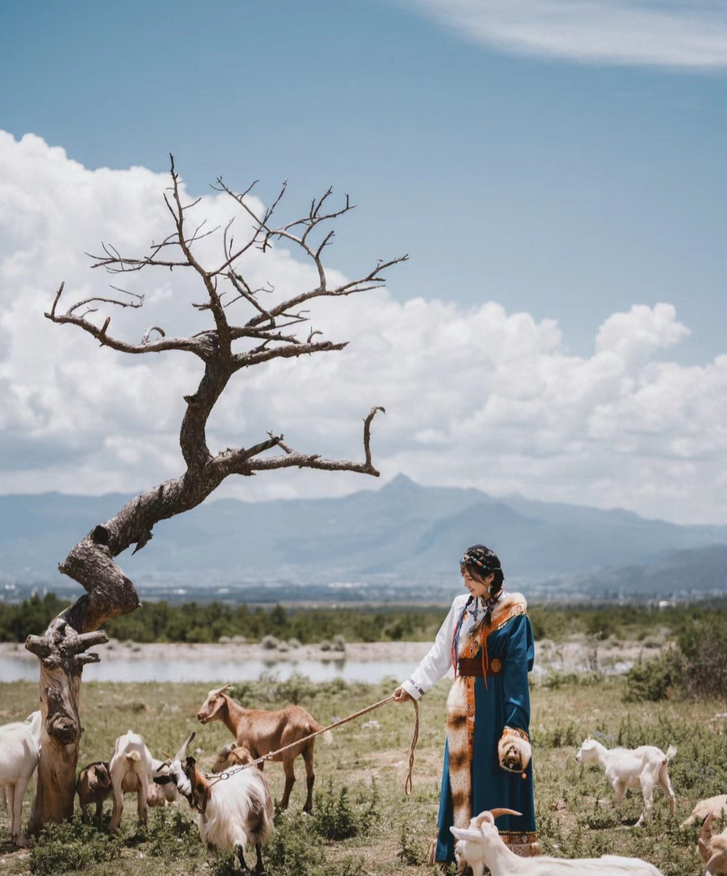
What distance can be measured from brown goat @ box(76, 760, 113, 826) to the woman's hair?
435cm

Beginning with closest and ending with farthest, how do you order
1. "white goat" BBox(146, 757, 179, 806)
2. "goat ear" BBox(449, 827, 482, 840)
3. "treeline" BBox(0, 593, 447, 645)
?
"goat ear" BBox(449, 827, 482, 840), "white goat" BBox(146, 757, 179, 806), "treeline" BBox(0, 593, 447, 645)

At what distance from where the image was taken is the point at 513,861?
5934mm

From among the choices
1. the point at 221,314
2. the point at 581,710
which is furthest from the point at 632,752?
the point at 581,710

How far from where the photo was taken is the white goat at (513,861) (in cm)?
571

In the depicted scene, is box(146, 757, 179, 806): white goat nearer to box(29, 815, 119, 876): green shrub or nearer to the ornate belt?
box(29, 815, 119, 876): green shrub

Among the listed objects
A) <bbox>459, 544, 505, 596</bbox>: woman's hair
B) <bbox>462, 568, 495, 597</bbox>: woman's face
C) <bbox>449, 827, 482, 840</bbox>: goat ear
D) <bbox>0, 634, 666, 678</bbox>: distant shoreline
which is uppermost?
<bbox>459, 544, 505, 596</bbox>: woman's hair

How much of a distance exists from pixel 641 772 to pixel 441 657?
2930mm

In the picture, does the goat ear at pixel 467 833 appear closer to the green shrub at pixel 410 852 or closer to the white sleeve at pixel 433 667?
the white sleeve at pixel 433 667

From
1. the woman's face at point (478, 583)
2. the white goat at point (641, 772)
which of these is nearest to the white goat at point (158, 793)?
the white goat at point (641, 772)

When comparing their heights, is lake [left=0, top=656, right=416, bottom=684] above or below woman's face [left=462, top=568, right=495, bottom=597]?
below

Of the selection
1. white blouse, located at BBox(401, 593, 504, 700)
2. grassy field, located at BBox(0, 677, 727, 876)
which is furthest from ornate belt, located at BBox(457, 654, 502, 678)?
grassy field, located at BBox(0, 677, 727, 876)

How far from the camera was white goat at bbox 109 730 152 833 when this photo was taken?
29.9 feet

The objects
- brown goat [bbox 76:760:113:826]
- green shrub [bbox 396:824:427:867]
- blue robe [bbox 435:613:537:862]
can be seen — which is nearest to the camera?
blue robe [bbox 435:613:537:862]

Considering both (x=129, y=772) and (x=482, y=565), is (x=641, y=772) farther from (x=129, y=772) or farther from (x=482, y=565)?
(x=129, y=772)
